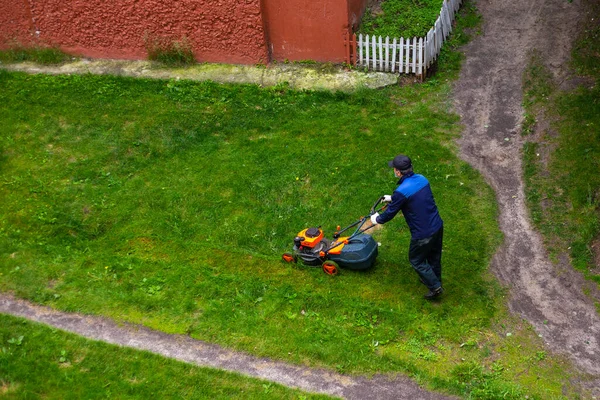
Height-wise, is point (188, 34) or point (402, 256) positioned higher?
point (188, 34)

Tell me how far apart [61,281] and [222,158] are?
3740mm

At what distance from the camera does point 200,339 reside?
8.13 m

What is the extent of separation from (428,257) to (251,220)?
309 cm

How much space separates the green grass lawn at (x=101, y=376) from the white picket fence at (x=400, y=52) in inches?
318

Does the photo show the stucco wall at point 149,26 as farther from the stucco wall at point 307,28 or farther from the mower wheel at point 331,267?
the mower wheel at point 331,267

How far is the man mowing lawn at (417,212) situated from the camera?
789 centimetres

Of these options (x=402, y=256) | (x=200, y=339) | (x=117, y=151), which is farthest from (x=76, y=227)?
(x=402, y=256)

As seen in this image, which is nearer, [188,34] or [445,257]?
[445,257]

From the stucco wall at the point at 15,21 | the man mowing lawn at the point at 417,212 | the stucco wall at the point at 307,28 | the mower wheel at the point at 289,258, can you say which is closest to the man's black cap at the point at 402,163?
the man mowing lawn at the point at 417,212

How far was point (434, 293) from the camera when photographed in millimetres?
8406

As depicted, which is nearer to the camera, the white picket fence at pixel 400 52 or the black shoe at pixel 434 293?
the black shoe at pixel 434 293

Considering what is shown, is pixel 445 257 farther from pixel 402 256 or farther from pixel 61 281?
pixel 61 281

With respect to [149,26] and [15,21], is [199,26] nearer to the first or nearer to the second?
[149,26]

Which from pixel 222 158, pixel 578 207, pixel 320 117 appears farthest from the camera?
pixel 320 117
